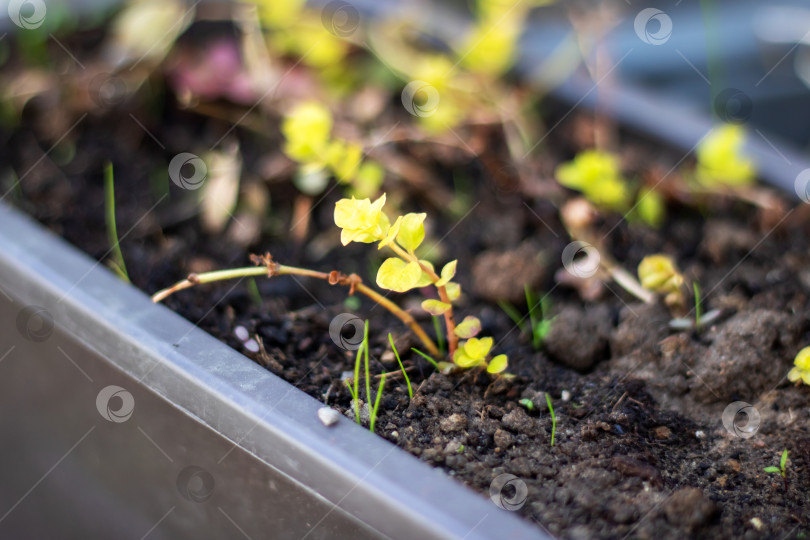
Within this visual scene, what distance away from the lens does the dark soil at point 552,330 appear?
0.77 meters

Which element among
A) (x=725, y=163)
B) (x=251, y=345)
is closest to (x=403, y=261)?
(x=251, y=345)

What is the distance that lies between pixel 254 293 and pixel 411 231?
14.1 inches

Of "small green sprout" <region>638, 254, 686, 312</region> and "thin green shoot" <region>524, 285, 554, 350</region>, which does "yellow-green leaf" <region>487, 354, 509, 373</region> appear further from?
"small green sprout" <region>638, 254, 686, 312</region>

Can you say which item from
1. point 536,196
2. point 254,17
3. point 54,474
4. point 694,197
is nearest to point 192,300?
point 54,474

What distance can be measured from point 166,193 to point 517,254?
0.64m

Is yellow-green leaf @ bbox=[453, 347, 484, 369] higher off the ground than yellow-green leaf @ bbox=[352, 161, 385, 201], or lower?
higher

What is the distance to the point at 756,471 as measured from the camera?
815 millimetres

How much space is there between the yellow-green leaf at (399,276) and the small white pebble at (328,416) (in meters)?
0.14

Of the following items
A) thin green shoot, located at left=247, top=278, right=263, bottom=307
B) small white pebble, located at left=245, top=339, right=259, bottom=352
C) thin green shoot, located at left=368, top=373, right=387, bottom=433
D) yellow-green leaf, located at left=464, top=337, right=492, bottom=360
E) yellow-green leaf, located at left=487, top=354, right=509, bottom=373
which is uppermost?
yellow-green leaf, located at left=464, top=337, right=492, bottom=360

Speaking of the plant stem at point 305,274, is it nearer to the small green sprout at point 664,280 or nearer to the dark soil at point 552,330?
the dark soil at point 552,330

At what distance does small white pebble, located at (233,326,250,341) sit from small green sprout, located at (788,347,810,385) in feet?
2.19

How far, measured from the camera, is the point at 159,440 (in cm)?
86

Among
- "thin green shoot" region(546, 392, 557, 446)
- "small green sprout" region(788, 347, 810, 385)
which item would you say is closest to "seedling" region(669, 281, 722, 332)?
"small green sprout" region(788, 347, 810, 385)

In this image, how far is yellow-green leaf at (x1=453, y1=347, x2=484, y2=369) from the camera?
854 mm
